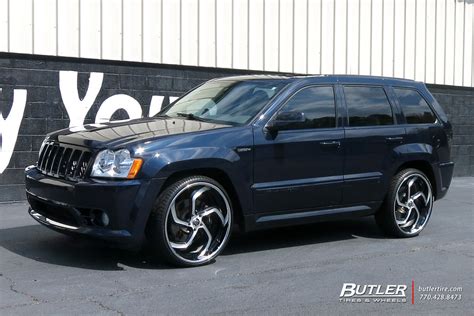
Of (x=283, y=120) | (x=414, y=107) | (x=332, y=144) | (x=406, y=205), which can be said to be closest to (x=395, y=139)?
(x=414, y=107)

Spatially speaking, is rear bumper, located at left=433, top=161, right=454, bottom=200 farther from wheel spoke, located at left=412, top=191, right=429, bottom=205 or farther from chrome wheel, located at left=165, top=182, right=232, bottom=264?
chrome wheel, located at left=165, top=182, right=232, bottom=264

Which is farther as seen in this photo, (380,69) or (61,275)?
(380,69)

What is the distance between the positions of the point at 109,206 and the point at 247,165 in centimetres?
138

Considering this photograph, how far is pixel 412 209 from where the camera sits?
7637mm

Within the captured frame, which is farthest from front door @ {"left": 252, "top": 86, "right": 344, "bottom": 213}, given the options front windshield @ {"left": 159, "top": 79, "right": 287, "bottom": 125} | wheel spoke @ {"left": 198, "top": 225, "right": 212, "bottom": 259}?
wheel spoke @ {"left": 198, "top": 225, "right": 212, "bottom": 259}

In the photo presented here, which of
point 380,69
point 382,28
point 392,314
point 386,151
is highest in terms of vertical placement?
point 382,28

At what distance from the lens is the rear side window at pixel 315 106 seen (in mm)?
6691

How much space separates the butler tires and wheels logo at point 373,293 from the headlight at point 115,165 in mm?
1996

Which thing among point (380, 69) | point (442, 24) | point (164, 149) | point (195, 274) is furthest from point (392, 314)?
point (442, 24)

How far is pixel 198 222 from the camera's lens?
596 cm

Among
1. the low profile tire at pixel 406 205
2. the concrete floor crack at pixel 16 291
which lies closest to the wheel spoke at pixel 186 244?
the concrete floor crack at pixel 16 291

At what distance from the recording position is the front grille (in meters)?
5.73

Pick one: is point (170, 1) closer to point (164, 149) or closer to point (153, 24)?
point (153, 24)

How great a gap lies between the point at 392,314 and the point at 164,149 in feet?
7.52
